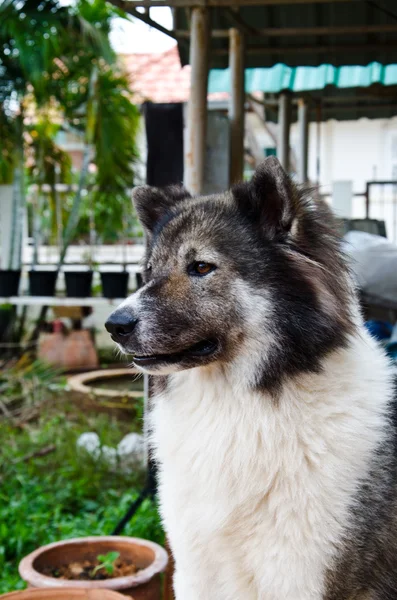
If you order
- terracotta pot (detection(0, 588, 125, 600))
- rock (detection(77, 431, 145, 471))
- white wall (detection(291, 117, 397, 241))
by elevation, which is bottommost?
rock (detection(77, 431, 145, 471))

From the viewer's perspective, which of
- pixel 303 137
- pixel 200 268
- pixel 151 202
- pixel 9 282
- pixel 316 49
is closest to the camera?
pixel 200 268

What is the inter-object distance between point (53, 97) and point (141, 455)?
22.4ft

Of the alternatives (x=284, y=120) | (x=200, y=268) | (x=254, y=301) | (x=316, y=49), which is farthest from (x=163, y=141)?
(x=284, y=120)

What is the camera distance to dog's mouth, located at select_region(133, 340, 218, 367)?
8.29 feet

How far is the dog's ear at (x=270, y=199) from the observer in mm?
2445

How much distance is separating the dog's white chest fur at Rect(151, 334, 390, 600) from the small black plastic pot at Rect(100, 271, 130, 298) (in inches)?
236

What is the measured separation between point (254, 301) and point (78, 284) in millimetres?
6777

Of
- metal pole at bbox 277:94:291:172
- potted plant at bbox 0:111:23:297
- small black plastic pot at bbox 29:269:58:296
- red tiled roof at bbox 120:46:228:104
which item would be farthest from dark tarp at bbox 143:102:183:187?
red tiled roof at bbox 120:46:228:104

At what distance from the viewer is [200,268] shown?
2602mm

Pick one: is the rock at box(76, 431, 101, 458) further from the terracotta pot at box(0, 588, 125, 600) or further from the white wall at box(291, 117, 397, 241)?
the white wall at box(291, 117, 397, 241)

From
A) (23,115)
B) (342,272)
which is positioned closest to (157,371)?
(342,272)

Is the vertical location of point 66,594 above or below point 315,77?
below

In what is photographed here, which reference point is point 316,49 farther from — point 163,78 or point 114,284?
point 163,78

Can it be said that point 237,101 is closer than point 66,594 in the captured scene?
No
